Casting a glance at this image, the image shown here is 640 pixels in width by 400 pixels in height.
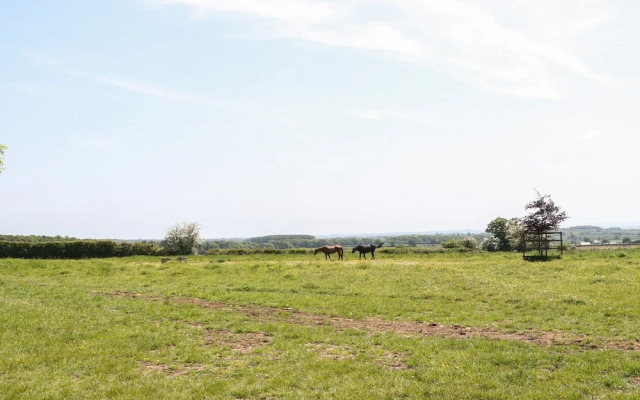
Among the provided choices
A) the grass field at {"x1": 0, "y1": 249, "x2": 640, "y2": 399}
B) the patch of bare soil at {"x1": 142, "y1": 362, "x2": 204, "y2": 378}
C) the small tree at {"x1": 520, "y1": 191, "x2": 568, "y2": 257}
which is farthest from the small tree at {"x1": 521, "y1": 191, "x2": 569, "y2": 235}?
the patch of bare soil at {"x1": 142, "y1": 362, "x2": 204, "y2": 378}

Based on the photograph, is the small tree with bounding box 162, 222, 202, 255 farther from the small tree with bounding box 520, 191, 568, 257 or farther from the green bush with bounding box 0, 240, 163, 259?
the small tree with bounding box 520, 191, 568, 257

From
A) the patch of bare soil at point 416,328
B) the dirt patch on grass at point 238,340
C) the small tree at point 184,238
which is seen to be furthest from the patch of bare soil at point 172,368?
the small tree at point 184,238

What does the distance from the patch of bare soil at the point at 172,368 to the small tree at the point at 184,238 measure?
242ft

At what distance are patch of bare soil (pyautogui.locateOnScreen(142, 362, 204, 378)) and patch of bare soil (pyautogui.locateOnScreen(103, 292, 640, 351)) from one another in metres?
5.98

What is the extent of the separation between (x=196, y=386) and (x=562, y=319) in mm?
13275

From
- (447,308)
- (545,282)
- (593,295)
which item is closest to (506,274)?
(545,282)

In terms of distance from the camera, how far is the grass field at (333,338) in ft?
35.0

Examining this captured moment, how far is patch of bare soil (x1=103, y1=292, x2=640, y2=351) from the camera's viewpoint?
13.8 meters

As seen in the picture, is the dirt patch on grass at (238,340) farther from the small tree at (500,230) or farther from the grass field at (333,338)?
the small tree at (500,230)

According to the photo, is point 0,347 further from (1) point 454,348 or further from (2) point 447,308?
(2) point 447,308

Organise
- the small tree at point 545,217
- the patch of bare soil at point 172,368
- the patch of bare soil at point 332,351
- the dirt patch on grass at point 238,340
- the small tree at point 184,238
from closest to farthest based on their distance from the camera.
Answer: the patch of bare soil at point 172,368, the patch of bare soil at point 332,351, the dirt patch on grass at point 238,340, the small tree at point 545,217, the small tree at point 184,238

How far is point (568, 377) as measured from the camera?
10.8 m

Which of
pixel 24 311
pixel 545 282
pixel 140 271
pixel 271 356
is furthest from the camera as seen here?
pixel 140 271

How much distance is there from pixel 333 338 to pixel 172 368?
5185mm
